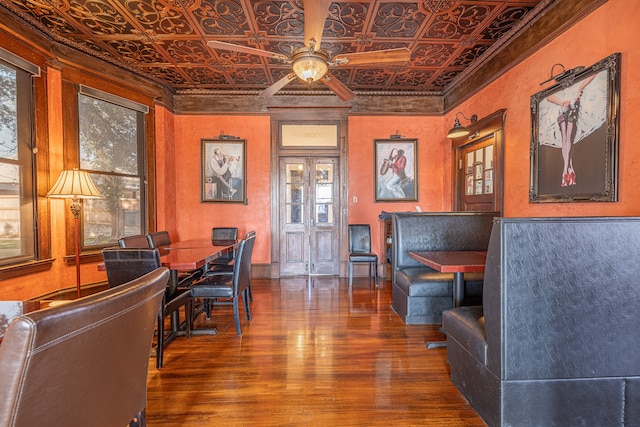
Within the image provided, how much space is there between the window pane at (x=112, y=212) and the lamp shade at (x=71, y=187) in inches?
30.5

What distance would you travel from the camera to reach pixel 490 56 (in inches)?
159

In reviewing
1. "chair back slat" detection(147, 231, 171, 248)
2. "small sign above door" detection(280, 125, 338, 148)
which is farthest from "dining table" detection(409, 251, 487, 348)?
"small sign above door" detection(280, 125, 338, 148)

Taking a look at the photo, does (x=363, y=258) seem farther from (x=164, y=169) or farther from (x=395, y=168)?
(x=164, y=169)

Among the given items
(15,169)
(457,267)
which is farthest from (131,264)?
(457,267)

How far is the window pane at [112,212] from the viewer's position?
4.14 m

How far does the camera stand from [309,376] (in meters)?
2.27

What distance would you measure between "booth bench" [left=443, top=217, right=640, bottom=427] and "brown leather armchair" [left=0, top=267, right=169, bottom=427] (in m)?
1.66

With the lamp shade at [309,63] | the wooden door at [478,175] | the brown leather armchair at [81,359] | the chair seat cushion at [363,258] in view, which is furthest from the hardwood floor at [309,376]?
the lamp shade at [309,63]

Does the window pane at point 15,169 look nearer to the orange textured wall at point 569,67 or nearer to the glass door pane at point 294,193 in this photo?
the glass door pane at point 294,193

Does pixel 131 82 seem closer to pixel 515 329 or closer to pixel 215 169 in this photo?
pixel 215 169

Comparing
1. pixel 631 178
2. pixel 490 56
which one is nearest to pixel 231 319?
pixel 631 178

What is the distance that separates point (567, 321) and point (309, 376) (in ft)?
5.62

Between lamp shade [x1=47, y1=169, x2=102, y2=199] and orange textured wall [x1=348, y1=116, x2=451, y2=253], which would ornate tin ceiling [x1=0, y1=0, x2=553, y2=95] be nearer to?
orange textured wall [x1=348, y1=116, x2=451, y2=253]

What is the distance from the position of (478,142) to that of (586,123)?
6.23ft
